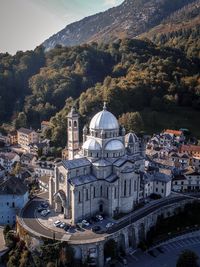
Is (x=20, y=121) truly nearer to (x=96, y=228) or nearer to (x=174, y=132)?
(x=174, y=132)

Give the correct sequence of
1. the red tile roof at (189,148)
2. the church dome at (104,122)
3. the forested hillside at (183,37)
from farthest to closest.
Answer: the forested hillside at (183,37)
the red tile roof at (189,148)
the church dome at (104,122)

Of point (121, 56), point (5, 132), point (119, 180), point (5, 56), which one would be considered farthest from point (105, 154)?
point (5, 56)

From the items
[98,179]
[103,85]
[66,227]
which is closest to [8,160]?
[98,179]

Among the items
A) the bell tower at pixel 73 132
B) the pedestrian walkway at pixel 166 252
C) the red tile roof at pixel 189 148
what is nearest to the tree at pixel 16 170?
the bell tower at pixel 73 132

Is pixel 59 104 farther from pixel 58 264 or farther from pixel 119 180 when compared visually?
pixel 58 264

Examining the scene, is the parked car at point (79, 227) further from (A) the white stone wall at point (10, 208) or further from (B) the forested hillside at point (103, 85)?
(B) the forested hillside at point (103, 85)

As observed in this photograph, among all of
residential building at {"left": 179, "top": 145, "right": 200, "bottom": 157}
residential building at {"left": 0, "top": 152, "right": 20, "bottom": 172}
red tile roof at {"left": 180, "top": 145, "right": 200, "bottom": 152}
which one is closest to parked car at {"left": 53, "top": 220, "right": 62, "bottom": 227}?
residential building at {"left": 0, "top": 152, "right": 20, "bottom": 172}
